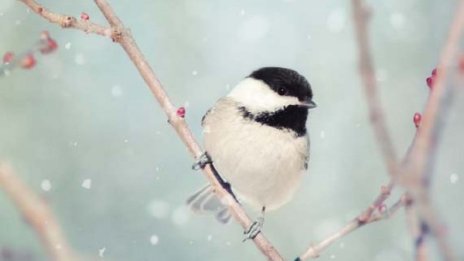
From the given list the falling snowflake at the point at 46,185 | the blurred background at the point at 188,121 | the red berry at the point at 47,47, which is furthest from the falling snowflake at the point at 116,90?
the red berry at the point at 47,47

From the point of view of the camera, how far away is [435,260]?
1304 millimetres

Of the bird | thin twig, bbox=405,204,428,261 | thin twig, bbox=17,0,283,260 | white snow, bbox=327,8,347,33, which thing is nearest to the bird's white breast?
the bird

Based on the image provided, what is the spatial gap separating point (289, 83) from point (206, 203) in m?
0.22

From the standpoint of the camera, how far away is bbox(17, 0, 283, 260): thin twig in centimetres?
58

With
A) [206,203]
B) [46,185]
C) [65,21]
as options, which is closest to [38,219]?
[65,21]

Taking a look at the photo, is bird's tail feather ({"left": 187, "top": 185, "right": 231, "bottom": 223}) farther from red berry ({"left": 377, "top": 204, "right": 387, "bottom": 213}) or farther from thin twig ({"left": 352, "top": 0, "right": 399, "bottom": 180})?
thin twig ({"left": 352, "top": 0, "right": 399, "bottom": 180})

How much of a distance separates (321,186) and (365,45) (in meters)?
1.36

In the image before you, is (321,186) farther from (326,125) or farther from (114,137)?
(114,137)

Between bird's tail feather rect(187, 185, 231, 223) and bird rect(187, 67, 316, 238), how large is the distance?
90 millimetres

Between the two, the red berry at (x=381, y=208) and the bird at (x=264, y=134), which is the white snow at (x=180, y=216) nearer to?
the bird at (x=264, y=134)

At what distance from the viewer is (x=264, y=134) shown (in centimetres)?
86

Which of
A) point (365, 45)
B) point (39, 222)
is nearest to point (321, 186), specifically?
point (39, 222)

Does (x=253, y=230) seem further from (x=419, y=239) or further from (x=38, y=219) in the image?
(x=419, y=239)

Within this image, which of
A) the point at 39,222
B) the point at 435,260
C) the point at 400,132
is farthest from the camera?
the point at 400,132
